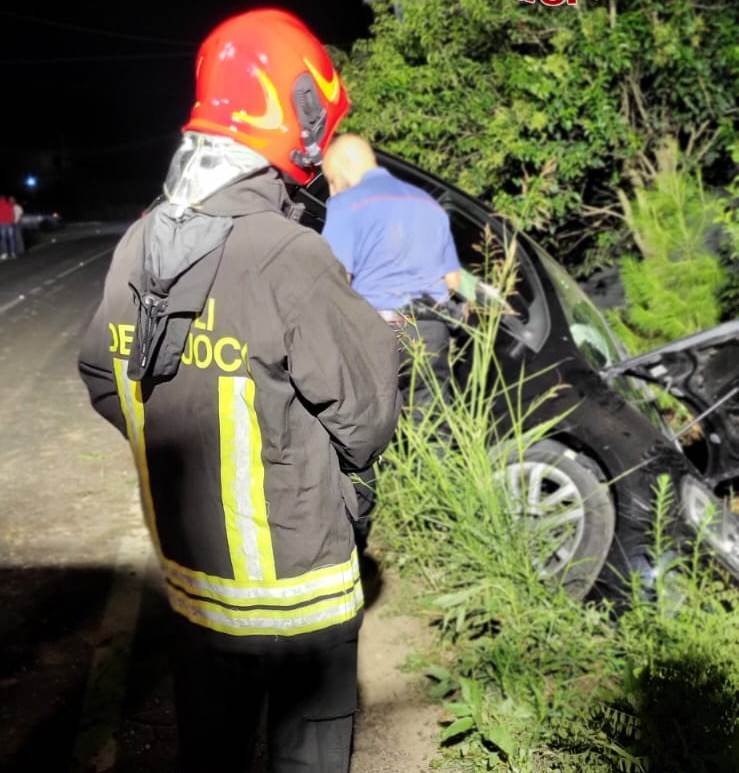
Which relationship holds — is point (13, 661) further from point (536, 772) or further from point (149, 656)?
point (536, 772)

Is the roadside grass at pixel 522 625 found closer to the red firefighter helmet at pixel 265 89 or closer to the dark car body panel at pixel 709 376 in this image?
the dark car body panel at pixel 709 376

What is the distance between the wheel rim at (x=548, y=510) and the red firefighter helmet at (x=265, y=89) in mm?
2011

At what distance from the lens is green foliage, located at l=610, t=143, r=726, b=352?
5629 mm

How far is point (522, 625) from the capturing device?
342 cm

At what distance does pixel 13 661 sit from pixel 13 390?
4716 millimetres

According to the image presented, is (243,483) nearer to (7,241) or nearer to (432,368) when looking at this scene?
(432,368)

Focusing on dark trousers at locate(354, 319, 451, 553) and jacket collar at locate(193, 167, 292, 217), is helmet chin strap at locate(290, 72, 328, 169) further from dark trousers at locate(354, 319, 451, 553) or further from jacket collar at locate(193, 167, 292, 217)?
dark trousers at locate(354, 319, 451, 553)

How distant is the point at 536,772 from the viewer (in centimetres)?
280

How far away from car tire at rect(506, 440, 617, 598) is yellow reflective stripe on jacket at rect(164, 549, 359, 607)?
1.94 m

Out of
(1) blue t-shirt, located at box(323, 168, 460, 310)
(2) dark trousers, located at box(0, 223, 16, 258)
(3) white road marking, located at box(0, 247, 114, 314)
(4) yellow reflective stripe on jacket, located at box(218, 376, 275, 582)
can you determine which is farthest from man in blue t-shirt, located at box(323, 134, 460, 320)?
(2) dark trousers, located at box(0, 223, 16, 258)

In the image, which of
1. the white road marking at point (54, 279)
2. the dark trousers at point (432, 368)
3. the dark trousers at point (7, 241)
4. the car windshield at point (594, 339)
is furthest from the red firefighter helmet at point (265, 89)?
the dark trousers at point (7, 241)

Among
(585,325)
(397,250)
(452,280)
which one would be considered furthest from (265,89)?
(585,325)

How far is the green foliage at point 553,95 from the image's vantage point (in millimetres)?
6055

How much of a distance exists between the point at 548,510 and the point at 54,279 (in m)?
15.3
